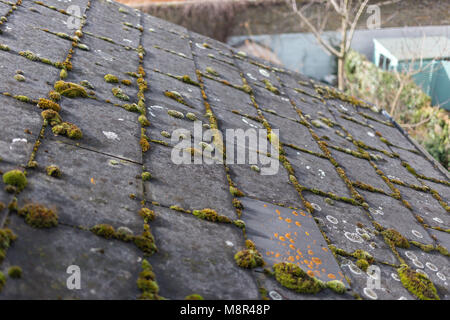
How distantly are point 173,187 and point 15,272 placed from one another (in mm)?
1602

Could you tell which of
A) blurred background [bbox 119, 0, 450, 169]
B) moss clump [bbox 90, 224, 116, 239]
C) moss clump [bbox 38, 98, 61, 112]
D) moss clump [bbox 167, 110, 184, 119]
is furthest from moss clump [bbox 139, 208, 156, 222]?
blurred background [bbox 119, 0, 450, 169]

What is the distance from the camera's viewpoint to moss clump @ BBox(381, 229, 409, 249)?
4375 mm

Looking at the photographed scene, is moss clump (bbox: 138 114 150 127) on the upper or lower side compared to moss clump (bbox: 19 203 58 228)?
lower

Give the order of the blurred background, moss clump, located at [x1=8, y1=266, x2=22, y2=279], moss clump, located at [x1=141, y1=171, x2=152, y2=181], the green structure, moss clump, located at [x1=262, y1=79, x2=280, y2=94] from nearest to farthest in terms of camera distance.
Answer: moss clump, located at [x1=8, y1=266, x2=22, y2=279] → moss clump, located at [x1=141, y1=171, x2=152, y2=181] → moss clump, located at [x1=262, y1=79, x2=280, y2=94] → the green structure → the blurred background

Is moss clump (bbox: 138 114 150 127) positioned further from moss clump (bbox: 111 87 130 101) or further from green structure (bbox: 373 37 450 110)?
green structure (bbox: 373 37 450 110)

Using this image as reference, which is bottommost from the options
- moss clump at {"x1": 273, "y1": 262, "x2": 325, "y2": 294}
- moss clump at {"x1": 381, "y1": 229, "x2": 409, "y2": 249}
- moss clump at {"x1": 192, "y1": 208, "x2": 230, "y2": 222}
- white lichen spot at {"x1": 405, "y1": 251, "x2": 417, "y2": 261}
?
white lichen spot at {"x1": 405, "y1": 251, "x2": 417, "y2": 261}

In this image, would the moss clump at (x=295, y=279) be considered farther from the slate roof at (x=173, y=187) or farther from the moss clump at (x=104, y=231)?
the moss clump at (x=104, y=231)

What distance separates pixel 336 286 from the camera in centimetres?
337

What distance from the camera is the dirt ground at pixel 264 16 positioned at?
95.6ft

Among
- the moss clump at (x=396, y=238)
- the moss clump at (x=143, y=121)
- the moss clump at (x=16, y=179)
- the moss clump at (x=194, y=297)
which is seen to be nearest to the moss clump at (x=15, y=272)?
the moss clump at (x=16, y=179)

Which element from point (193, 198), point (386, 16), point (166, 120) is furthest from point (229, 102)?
point (386, 16)

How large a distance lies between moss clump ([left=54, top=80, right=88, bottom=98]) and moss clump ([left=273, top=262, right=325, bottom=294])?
258 centimetres

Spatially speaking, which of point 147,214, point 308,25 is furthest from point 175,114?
point 308,25
